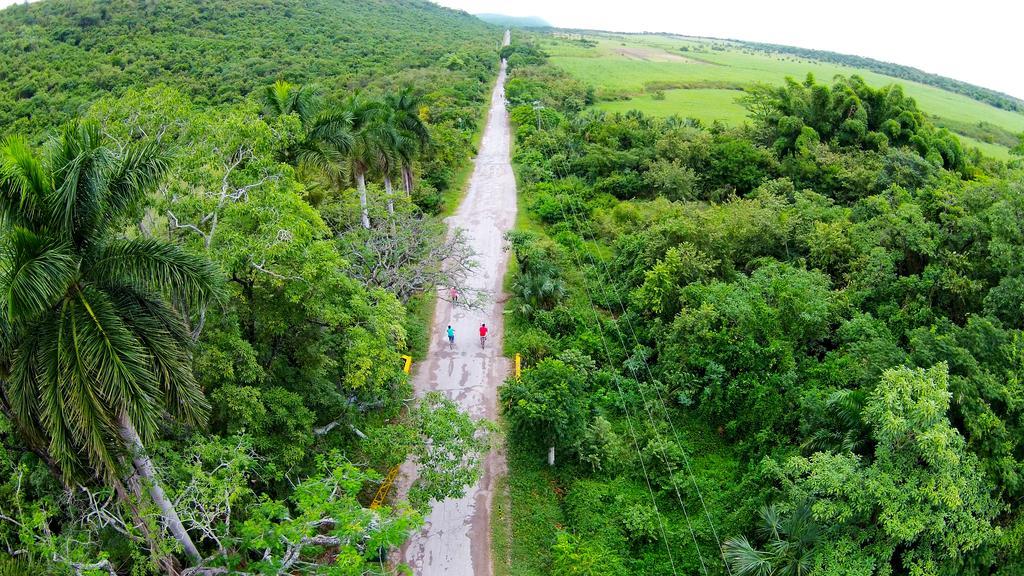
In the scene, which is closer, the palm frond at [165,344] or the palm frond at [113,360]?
the palm frond at [113,360]

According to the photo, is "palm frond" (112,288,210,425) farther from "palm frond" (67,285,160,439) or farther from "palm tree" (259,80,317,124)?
"palm tree" (259,80,317,124)

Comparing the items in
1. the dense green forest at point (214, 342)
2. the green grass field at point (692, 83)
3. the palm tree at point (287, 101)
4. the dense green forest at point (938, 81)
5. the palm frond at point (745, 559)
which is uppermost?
the dense green forest at point (938, 81)

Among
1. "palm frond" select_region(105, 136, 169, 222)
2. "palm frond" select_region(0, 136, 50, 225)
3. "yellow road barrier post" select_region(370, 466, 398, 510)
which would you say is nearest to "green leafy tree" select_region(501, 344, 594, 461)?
"yellow road barrier post" select_region(370, 466, 398, 510)

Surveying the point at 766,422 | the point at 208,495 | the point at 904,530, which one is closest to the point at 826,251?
the point at 766,422

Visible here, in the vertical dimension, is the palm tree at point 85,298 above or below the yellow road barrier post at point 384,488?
above

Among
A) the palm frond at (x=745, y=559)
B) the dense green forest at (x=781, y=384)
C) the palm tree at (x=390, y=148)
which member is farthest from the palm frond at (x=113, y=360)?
the palm tree at (x=390, y=148)

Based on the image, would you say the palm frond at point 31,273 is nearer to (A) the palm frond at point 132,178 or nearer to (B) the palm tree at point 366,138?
(A) the palm frond at point 132,178
